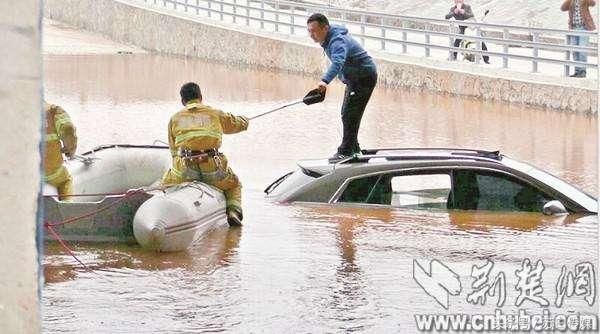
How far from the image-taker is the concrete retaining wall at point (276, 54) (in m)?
26.9

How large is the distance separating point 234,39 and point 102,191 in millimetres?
27405

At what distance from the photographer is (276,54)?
124 feet

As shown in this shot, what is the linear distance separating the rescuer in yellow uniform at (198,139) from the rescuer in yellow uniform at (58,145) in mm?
745

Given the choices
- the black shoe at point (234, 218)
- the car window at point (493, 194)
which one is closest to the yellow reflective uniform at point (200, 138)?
the black shoe at point (234, 218)

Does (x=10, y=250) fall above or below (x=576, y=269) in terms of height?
above

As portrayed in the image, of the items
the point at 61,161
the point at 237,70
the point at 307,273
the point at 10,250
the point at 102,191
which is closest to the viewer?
the point at 10,250

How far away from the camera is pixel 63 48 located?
45.5 m

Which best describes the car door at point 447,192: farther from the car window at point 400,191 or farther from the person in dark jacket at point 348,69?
the person in dark jacket at point 348,69

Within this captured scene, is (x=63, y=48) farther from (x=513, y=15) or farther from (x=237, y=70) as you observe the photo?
(x=513, y=15)

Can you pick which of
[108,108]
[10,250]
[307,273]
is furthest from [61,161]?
[108,108]

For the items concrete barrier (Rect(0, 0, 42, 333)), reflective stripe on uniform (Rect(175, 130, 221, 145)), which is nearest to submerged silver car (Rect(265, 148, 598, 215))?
reflective stripe on uniform (Rect(175, 130, 221, 145))

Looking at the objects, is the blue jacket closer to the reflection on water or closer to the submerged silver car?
the submerged silver car

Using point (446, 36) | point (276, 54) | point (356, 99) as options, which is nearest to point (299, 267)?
point (356, 99)

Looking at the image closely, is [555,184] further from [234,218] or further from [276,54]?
[276,54]
